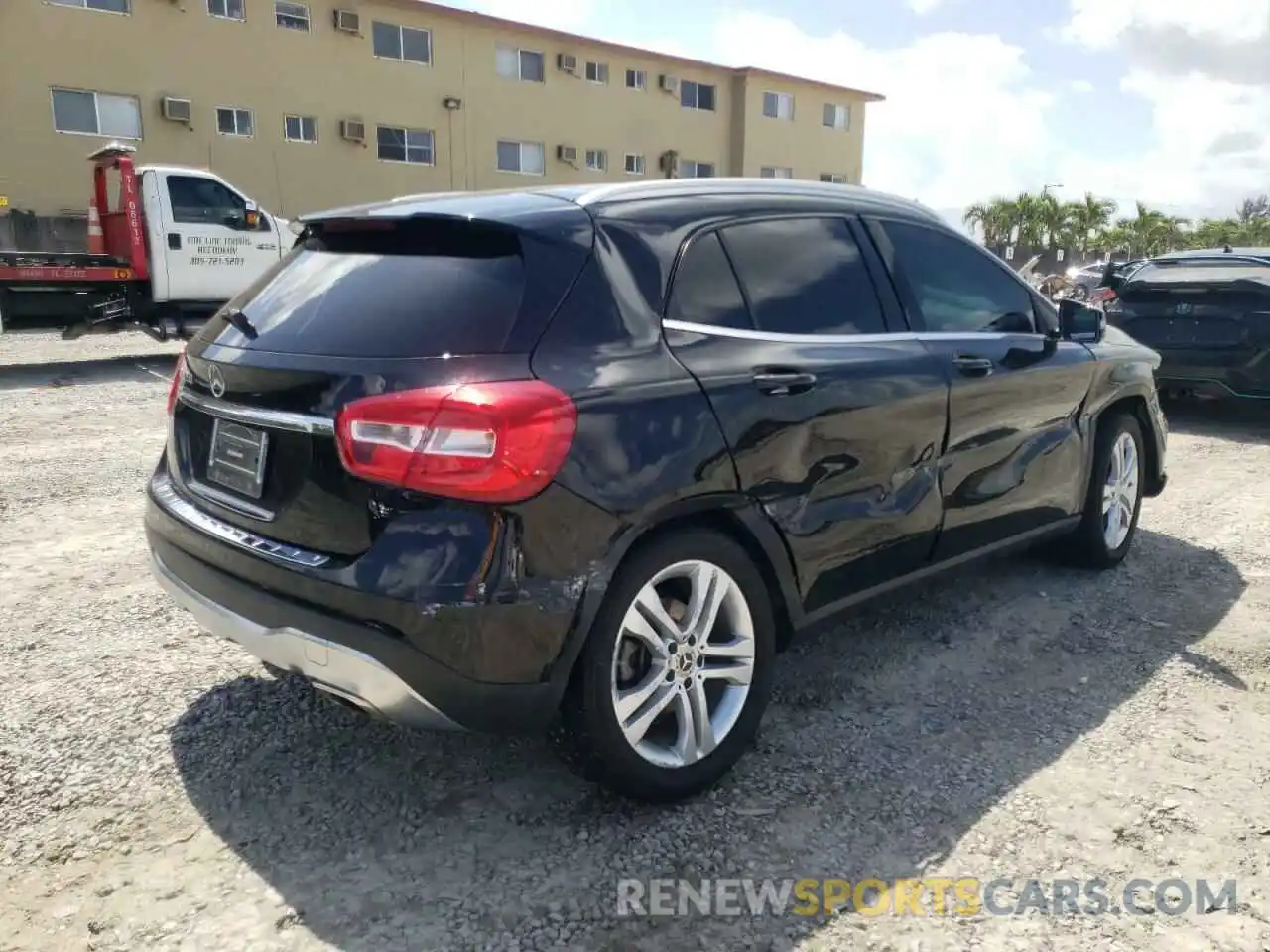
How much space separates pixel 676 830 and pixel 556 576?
2.75 feet

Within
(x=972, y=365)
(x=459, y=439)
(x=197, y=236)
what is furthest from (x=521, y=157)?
(x=459, y=439)

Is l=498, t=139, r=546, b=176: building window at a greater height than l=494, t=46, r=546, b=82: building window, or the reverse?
l=494, t=46, r=546, b=82: building window

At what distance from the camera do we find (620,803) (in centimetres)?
275

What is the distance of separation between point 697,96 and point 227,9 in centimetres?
1475

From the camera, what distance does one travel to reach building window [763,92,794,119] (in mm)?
32719

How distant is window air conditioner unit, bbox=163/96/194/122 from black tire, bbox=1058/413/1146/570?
72.2ft

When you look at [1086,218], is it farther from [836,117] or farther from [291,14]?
[291,14]

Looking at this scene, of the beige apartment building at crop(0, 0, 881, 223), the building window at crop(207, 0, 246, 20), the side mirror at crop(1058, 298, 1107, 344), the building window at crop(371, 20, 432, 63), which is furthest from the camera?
the building window at crop(371, 20, 432, 63)

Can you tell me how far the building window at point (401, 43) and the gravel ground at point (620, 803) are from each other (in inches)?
918

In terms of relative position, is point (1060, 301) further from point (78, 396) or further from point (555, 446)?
point (78, 396)

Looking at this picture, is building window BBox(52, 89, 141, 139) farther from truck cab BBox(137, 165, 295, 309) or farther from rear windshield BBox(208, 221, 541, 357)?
rear windshield BBox(208, 221, 541, 357)

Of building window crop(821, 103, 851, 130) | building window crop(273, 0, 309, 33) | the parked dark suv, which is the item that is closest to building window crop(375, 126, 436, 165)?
building window crop(273, 0, 309, 33)

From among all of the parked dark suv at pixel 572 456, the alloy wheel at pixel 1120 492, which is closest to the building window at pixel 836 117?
the alloy wheel at pixel 1120 492

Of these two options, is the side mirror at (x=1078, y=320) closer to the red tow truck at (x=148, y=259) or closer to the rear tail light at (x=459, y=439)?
the rear tail light at (x=459, y=439)
